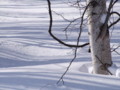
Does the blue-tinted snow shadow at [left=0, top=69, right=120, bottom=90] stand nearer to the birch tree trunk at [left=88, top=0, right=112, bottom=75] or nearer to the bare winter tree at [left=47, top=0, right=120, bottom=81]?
the bare winter tree at [left=47, top=0, right=120, bottom=81]

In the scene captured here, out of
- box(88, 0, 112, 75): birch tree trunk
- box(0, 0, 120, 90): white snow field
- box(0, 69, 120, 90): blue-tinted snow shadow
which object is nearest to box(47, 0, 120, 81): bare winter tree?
box(88, 0, 112, 75): birch tree trunk

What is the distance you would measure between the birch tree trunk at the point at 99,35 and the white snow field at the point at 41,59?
18 centimetres

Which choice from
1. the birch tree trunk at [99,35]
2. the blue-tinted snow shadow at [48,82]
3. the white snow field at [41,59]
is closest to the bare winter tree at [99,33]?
the birch tree trunk at [99,35]

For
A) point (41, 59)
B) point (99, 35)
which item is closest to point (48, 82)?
point (99, 35)

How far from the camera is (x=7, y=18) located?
16.8 m

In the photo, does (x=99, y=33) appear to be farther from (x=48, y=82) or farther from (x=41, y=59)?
(x=41, y=59)

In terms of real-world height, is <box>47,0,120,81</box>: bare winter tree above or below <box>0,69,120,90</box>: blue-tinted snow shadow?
above

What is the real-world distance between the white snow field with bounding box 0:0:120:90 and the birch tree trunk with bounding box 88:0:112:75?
18 cm

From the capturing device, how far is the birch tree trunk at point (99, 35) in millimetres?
4234

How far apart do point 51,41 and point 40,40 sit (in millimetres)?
475

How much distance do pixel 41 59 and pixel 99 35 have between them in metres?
4.24

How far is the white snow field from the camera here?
3459mm

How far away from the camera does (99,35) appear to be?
4.34 meters

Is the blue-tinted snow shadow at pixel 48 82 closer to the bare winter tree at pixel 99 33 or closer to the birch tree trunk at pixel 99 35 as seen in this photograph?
the bare winter tree at pixel 99 33
